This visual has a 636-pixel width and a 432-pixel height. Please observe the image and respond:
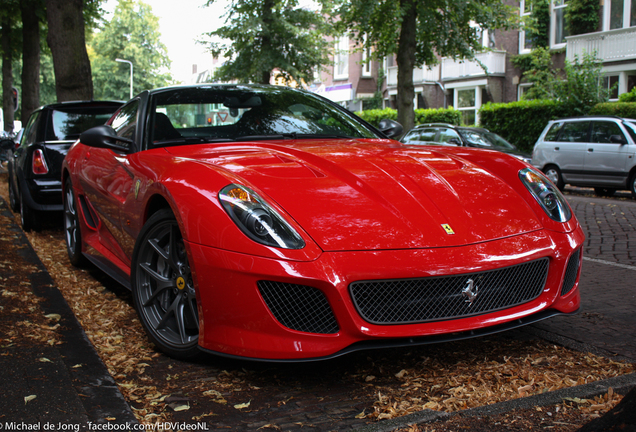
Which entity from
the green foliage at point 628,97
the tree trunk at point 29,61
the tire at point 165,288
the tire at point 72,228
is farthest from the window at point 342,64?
the tire at point 165,288

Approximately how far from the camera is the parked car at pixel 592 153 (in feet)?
43.9

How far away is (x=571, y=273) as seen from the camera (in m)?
3.21

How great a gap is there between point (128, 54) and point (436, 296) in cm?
6836

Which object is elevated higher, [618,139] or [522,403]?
[618,139]

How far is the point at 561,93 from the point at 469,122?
1208 cm

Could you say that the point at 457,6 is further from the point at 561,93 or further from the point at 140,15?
the point at 140,15

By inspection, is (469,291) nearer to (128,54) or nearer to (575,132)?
(575,132)

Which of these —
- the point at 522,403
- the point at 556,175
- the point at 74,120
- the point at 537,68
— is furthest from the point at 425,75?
the point at 522,403

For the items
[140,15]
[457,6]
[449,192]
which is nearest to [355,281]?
[449,192]

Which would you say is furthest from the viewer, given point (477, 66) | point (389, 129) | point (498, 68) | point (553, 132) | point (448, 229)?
point (477, 66)

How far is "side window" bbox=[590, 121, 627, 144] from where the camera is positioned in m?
13.7

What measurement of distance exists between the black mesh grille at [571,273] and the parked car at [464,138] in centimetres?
1183

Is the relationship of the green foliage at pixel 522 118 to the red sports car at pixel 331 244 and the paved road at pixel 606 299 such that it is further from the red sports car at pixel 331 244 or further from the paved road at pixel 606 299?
the red sports car at pixel 331 244

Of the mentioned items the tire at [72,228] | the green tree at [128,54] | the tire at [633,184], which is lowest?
the tire at [633,184]
